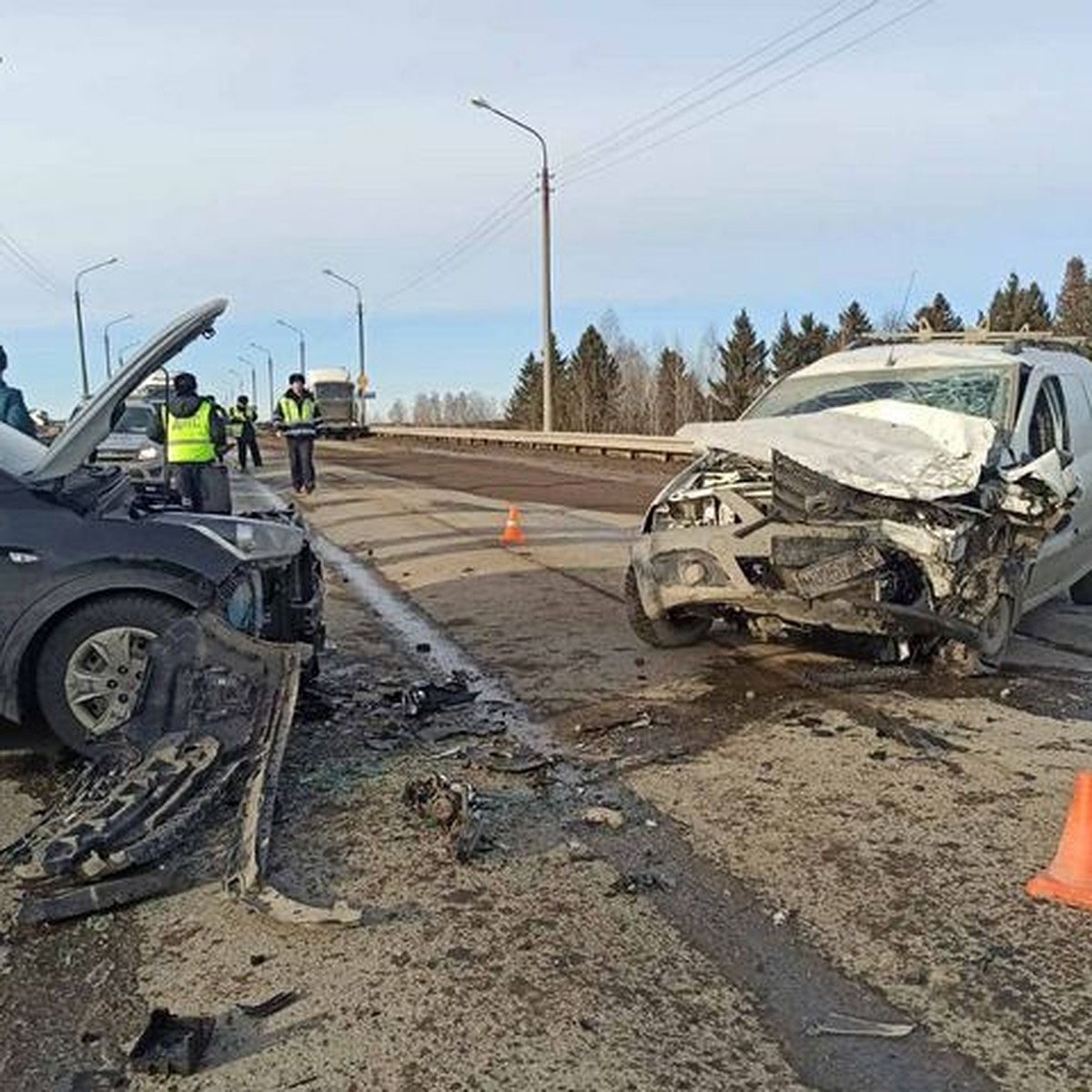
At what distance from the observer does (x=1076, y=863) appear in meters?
3.50

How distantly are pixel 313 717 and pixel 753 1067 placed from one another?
10.8 feet

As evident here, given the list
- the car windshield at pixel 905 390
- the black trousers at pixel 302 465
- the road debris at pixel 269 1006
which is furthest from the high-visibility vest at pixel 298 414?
the road debris at pixel 269 1006

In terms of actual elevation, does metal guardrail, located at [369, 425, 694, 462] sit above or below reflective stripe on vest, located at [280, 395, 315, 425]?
below

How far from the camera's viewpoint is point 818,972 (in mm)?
3074

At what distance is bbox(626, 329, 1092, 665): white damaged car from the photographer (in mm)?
5688

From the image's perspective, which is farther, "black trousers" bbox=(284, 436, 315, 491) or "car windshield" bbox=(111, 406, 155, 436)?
"black trousers" bbox=(284, 436, 315, 491)

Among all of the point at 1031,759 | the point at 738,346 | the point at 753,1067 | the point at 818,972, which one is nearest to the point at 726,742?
the point at 1031,759

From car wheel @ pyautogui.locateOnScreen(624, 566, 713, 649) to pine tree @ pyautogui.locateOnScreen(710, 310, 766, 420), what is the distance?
2705 inches

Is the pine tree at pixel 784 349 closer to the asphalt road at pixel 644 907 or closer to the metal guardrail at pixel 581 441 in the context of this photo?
the metal guardrail at pixel 581 441

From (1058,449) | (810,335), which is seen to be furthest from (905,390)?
(810,335)

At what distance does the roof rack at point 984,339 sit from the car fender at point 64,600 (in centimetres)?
534

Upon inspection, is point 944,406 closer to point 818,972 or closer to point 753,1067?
point 818,972

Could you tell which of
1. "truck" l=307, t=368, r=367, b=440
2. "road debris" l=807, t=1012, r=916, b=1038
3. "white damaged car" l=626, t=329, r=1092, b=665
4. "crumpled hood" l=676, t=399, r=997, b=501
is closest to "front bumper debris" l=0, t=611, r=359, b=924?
"road debris" l=807, t=1012, r=916, b=1038

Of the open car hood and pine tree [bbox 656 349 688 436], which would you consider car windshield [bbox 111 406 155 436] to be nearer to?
the open car hood
